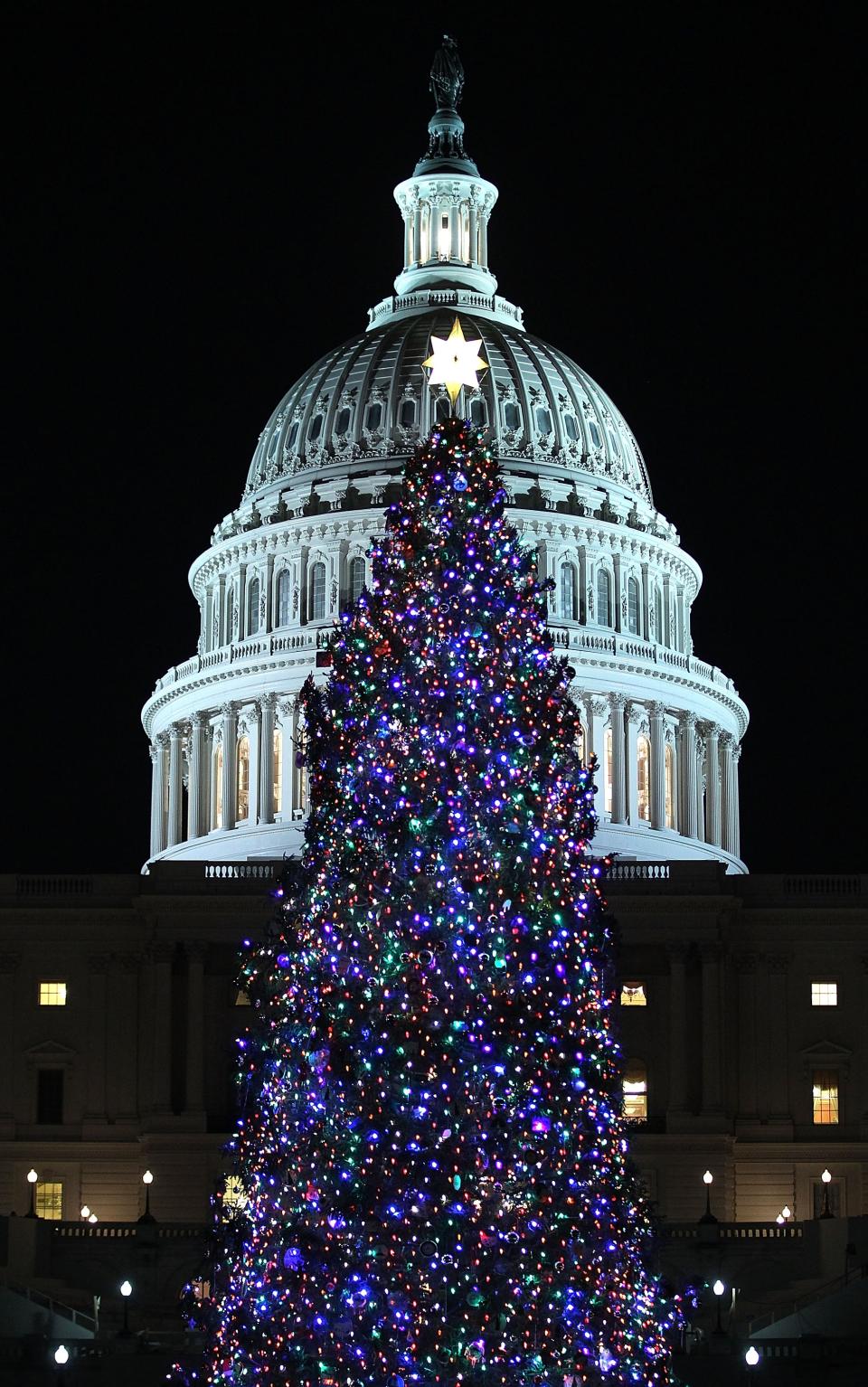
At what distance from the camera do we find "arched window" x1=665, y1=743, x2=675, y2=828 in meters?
126

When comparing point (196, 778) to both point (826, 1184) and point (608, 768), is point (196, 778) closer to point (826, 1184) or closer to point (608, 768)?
point (608, 768)

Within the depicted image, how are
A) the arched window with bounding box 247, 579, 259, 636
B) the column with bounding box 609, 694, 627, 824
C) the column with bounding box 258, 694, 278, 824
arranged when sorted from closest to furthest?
1. the column with bounding box 258, 694, 278, 824
2. the column with bounding box 609, 694, 627, 824
3. the arched window with bounding box 247, 579, 259, 636

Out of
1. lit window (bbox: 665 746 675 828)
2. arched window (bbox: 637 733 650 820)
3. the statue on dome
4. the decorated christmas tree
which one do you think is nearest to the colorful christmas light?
the decorated christmas tree

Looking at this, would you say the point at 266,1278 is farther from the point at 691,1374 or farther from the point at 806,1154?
the point at 806,1154

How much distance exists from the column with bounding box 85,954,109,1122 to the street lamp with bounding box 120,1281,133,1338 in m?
23.2

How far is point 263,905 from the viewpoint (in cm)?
10344

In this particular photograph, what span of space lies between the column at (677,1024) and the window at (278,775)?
24101 mm

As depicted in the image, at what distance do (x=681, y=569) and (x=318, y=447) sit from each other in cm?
1671

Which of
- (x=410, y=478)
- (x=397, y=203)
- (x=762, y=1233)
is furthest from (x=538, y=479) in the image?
(x=410, y=478)

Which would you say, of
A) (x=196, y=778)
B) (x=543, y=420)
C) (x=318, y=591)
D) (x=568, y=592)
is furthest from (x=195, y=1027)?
(x=543, y=420)

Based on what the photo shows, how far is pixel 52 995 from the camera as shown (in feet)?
346

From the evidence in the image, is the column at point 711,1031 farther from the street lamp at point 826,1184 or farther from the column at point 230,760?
the column at point 230,760

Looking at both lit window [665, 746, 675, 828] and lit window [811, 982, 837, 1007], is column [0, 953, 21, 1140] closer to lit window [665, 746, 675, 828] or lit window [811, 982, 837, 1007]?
lit window [811, 982, 837, 1007]

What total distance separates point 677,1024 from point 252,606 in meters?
35.4
